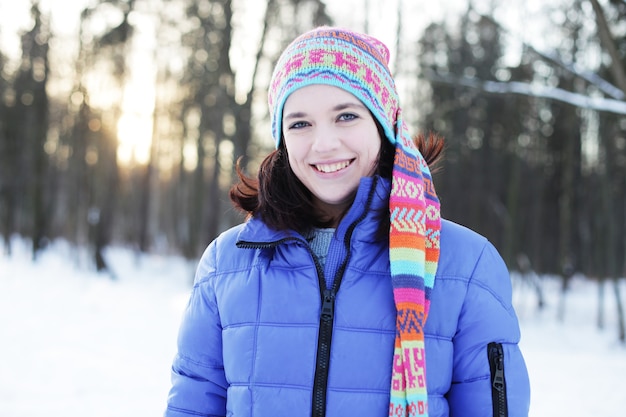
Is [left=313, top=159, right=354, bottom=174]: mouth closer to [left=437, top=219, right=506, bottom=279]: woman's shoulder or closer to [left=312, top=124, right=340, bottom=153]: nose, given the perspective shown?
[left=312, top=124, right=340, bottom=153]: nose

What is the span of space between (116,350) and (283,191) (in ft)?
21.9

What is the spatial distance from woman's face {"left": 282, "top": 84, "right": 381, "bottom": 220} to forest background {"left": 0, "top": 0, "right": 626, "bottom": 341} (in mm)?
5917

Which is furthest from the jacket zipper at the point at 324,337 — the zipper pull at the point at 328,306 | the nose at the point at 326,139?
the nose at the point at 326,139

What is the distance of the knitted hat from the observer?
143cm

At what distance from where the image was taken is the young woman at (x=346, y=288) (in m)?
1.47

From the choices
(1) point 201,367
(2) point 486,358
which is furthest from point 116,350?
(2) point 486,358

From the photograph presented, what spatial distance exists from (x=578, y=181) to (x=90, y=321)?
2075 centimetres

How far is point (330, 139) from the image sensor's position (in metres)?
1.60

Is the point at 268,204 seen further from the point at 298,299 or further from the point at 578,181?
the point at 578,181

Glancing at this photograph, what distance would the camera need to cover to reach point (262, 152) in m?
17.0

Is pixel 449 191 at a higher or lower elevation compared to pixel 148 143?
lower

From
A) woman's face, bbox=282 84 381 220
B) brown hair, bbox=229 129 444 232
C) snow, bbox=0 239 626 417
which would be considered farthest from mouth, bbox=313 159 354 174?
snow, bbox=0 239 626 417

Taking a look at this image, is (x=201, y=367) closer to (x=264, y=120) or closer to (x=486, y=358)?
(x=486, y=358)

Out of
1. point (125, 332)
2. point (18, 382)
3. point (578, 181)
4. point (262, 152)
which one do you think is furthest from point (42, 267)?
point (578, 181)
